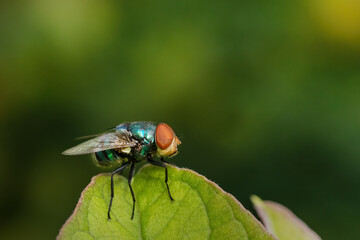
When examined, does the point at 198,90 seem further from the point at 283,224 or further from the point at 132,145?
the point at 283,224

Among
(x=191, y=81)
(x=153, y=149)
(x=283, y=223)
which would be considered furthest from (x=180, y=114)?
(x=283, y=223)

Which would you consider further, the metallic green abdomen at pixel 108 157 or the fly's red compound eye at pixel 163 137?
the metallic green abdomen at pixel 108 157

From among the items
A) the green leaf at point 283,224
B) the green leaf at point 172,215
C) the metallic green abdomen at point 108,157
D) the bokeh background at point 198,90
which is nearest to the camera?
the green leaf at point 172,215

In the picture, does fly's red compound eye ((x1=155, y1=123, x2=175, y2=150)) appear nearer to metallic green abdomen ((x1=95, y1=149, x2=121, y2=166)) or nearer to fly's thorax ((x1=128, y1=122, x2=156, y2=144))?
fly's thorax ((x1=128, y1=122, x2=156, y2=144))

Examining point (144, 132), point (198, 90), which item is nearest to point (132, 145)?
point (144, 132)

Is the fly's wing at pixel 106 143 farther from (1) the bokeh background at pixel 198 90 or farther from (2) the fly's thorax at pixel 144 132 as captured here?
(1) the bokeh background at pixel 198 90

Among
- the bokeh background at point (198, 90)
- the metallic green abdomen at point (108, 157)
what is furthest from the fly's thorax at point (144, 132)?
the bokeh background at point (198, 90)

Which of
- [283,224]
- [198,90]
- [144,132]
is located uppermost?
[144,132]
